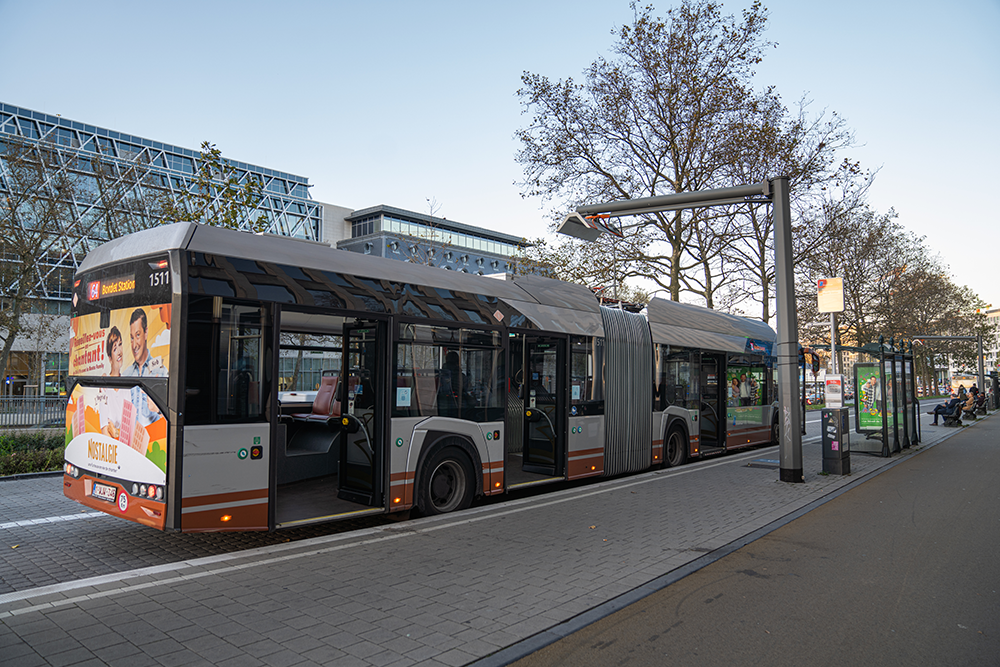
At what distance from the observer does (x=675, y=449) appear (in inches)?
516

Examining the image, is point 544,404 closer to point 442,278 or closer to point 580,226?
point 442,278

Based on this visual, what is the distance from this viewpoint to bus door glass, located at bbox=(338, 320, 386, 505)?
7.27 meters

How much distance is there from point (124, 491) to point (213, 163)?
29.0 feet

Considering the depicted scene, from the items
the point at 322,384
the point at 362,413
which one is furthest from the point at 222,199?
the point at 362,413

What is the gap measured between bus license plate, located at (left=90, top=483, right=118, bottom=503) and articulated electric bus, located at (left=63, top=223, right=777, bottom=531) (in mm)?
40

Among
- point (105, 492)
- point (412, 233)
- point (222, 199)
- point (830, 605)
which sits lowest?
point (830, 605)

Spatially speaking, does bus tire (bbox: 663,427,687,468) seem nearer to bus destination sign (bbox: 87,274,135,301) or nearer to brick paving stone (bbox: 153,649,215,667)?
bus destination sign (bbox: 87,274,135,301)

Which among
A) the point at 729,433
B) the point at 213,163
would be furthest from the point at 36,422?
the point at 729,433

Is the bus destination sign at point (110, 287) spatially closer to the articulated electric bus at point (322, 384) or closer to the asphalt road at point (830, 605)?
the articulated electric bus at point (322, 384)

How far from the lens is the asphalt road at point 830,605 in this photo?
425cm

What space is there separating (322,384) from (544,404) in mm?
3746

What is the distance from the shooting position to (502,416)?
8750 mm

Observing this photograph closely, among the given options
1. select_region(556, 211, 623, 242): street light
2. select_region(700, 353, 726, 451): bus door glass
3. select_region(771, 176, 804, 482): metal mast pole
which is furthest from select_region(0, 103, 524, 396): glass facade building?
select_region(700, 353, 726, 451): bus door glass

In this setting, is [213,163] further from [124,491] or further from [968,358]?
[968,358]
